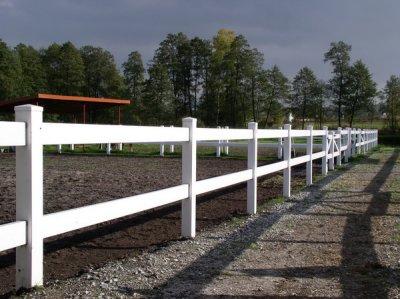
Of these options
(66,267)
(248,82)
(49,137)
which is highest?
(248,82)

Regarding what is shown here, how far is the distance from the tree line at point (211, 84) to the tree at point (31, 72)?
13 centimetres

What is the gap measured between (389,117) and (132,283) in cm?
6534

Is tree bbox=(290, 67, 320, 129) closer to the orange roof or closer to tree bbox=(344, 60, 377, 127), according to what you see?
tree bbox=(344, 60, 377, 127)

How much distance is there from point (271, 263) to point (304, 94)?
69.3 metres

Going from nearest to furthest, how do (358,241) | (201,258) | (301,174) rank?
(201,258)
(358,241)
(301,174)

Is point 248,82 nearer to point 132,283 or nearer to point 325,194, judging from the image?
point 325,194

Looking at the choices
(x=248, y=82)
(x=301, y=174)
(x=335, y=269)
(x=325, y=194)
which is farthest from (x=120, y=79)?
(x=335, y=269)

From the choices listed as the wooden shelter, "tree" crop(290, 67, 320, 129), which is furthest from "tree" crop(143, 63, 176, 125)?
the wooden shelter

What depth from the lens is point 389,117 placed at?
2527 inches

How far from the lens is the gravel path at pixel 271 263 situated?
394 cm

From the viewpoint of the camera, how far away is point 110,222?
679 centimetres

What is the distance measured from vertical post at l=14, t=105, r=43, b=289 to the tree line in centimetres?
5922

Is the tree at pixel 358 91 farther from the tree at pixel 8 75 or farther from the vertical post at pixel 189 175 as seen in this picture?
the vertical post at pixel 189 175

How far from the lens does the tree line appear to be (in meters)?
64.3
